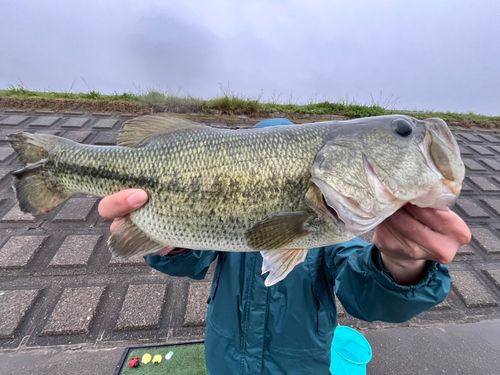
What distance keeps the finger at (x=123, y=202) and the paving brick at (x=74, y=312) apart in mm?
2017

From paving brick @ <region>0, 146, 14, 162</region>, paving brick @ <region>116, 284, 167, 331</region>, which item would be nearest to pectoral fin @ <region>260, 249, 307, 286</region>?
paving brick @ <region>116, 284, 167, 331</region>

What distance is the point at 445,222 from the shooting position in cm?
127

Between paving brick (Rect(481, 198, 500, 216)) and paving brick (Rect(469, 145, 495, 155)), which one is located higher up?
paving brick (Rect(469, 145, 495, 155))

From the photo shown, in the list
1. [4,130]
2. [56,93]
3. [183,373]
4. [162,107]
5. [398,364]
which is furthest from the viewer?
[56,93]

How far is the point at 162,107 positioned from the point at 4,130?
3244 mm

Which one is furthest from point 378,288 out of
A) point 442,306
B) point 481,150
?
point 481,150

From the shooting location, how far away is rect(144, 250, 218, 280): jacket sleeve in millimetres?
2014

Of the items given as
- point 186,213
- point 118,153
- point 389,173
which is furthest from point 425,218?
point 118,153

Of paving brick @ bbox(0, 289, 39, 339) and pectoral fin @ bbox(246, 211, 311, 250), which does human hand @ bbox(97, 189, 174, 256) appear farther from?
paving brick @ bbox(0, 289, 39, 339)

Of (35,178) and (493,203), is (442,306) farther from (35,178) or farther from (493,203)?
(35,178)

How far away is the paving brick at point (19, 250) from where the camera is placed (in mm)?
3676

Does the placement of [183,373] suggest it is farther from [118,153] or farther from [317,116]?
[317,116]

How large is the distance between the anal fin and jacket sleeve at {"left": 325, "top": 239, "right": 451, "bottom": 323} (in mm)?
1021

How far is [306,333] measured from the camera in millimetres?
2006
